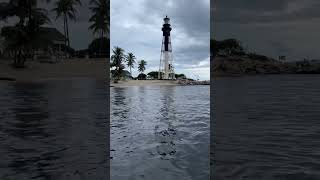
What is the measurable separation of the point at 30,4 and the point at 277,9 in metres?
12.9

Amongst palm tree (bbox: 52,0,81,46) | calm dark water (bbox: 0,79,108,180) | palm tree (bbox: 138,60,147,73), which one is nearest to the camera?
calm dark water (bbox: 0,79,108,180)

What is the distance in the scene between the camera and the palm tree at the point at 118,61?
9055cm

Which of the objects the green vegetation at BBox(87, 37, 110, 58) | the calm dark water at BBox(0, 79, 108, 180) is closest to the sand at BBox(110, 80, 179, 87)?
the calm dark water at BBox(0, 79, 108, 180)

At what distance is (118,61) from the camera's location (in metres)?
95.1

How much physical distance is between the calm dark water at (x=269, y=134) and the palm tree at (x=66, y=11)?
9252mm

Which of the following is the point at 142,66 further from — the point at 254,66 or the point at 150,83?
the point at 254,66

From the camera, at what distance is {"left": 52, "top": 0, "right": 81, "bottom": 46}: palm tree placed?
24.3m

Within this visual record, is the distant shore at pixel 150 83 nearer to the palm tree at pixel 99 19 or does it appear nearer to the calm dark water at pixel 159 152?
the calm dark water at pixel 159 152

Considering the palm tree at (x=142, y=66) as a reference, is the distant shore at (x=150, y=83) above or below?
below

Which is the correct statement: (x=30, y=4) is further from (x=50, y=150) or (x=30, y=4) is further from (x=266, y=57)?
(x=266, y=57)

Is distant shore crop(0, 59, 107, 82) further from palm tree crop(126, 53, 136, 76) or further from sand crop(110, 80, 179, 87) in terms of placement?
palm tree crop(126, 53, 136, 76)

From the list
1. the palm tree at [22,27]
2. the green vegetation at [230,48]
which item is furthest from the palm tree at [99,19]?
the green vegetation at [230,48]

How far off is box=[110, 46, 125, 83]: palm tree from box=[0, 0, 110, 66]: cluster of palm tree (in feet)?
204

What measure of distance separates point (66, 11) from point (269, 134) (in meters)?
13.1
